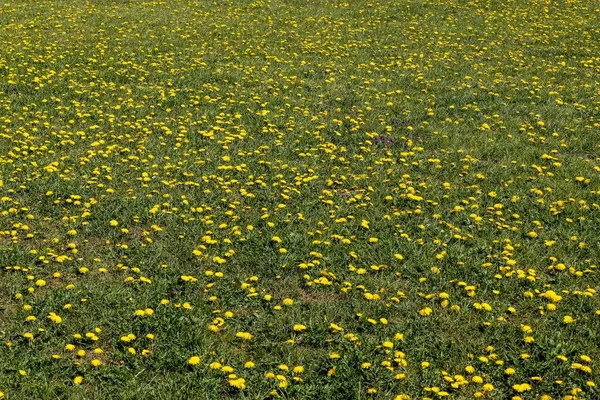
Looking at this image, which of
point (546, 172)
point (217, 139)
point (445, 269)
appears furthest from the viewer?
point (217, 139)

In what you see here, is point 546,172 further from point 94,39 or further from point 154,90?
point 94,39

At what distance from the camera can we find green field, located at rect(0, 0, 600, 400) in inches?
187

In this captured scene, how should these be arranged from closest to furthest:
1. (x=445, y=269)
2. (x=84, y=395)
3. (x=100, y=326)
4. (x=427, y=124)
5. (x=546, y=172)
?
(x=84, y=395) < (x=100, y=326) < (x=445, y=269) < (x=546, y=172) < (x=427, y=124)

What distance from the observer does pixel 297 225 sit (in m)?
6.84

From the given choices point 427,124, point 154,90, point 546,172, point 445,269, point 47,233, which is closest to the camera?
point 445,269

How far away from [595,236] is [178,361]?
4.52 metres

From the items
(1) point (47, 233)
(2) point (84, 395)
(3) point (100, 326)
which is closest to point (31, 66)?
(1) point (47, 233)

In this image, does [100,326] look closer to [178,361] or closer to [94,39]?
[178,361]

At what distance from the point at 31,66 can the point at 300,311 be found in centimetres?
919

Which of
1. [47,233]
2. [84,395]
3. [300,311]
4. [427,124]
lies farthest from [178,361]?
[427,124]

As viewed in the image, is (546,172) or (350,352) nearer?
(350,352)

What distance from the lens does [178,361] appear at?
4.77m

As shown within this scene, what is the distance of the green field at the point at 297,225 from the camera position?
4754mm

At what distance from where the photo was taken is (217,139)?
9.15m
